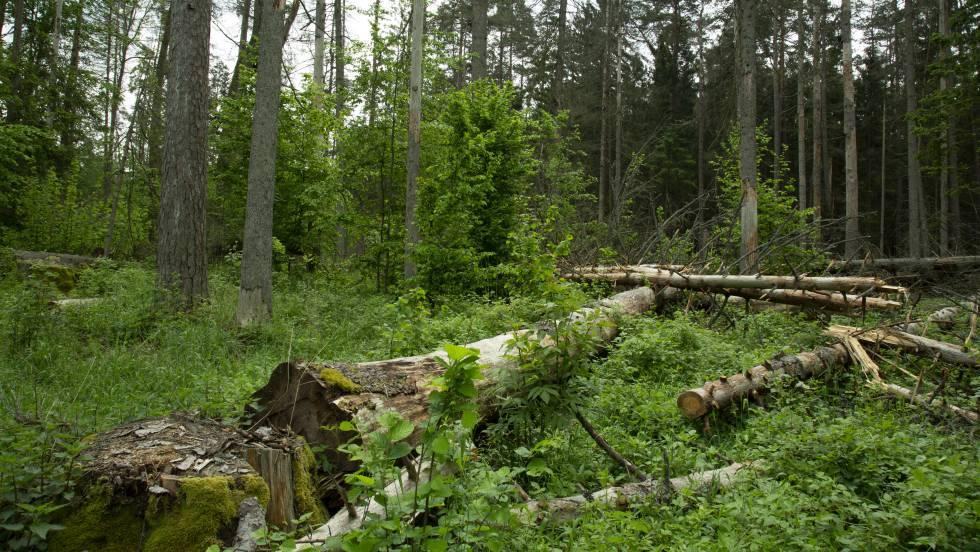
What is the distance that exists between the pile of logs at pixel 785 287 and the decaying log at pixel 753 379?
165 centimetres

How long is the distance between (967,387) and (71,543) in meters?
7.50

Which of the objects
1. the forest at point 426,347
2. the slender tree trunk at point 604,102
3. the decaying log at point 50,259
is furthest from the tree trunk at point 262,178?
the slender tree trunk at point 604,102

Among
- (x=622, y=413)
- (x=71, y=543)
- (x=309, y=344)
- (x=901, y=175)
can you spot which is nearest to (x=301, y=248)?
(x=309, y=344)

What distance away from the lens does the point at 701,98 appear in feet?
102

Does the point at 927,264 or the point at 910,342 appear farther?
the point at 927,264

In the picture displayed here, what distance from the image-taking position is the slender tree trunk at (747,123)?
11.8 m

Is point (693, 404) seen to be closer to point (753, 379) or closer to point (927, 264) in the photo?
point (753, 379)

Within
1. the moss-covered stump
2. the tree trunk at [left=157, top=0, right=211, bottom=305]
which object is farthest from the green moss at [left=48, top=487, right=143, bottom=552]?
the tree trunk at [left=157, top=0, right=211, bottom=305]

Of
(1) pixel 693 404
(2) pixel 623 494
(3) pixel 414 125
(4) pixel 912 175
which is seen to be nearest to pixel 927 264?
(1) pixel 693 404

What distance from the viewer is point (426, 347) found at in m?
6.12

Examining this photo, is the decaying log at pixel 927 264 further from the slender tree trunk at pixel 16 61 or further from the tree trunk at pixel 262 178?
the slender tree trunk at pixel 16 61

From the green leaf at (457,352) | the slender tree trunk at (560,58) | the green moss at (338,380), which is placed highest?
the slender tree trunk at (560,58)

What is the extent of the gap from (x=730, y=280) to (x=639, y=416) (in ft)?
14.6

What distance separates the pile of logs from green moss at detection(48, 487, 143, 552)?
25.8 feet
